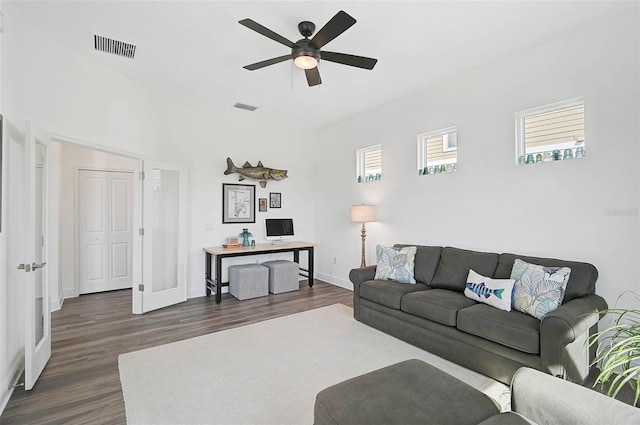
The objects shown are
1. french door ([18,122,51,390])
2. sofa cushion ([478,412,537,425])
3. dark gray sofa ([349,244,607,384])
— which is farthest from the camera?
french door ([18,122,51,390])

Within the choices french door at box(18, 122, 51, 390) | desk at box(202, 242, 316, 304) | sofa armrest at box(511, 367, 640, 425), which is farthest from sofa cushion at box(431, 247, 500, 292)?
french door at box(18, 122, 51, 390)

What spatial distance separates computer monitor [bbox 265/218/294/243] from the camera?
5.84 metres

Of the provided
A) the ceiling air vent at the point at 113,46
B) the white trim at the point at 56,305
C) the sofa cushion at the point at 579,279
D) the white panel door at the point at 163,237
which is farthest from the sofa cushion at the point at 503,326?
the white trim at the point at 56,305

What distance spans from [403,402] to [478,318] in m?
1.46

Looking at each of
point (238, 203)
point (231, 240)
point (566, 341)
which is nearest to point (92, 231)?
point (231, 240)

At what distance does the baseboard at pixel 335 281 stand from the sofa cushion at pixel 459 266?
2149 mm

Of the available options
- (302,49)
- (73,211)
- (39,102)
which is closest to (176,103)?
(39,102)

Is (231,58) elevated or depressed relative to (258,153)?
elevated

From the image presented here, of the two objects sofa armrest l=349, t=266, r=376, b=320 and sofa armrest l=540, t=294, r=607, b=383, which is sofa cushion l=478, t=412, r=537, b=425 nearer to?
sofa armrest l=540, t=294, r=607, b=383

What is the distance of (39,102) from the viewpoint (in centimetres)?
306

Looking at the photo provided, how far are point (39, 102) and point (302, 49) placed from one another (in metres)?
2.61

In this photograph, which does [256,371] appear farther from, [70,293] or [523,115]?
[70,293]

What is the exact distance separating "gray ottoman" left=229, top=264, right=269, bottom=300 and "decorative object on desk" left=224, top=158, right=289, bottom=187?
5.17 ft

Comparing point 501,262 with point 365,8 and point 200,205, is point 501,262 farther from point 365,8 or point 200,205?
point 200,205
